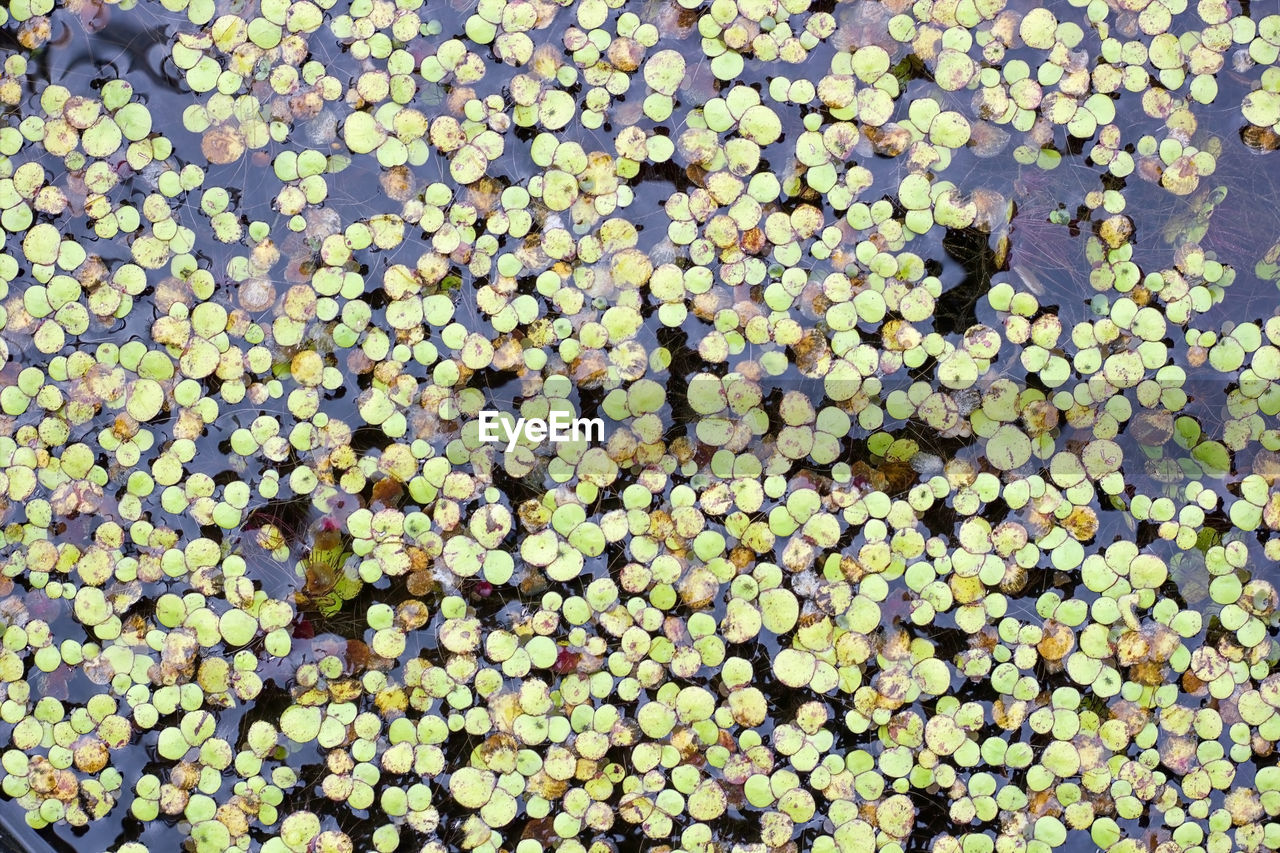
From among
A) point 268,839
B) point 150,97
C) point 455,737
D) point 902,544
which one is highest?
point 150,97

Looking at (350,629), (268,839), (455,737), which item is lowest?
(268,839)

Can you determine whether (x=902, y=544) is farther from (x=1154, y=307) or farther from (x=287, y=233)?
(x=287, y=233)

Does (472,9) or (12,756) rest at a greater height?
(472,9)

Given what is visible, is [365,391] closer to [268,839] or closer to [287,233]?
[287,233]

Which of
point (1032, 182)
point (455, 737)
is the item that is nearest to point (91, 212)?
point (455, 737)

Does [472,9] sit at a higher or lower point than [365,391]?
higher

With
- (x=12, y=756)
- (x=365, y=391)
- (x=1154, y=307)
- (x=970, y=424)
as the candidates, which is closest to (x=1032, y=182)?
(x=1154, y=307)

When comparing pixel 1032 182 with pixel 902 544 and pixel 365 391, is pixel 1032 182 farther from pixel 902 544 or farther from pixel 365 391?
pixel 365 391
